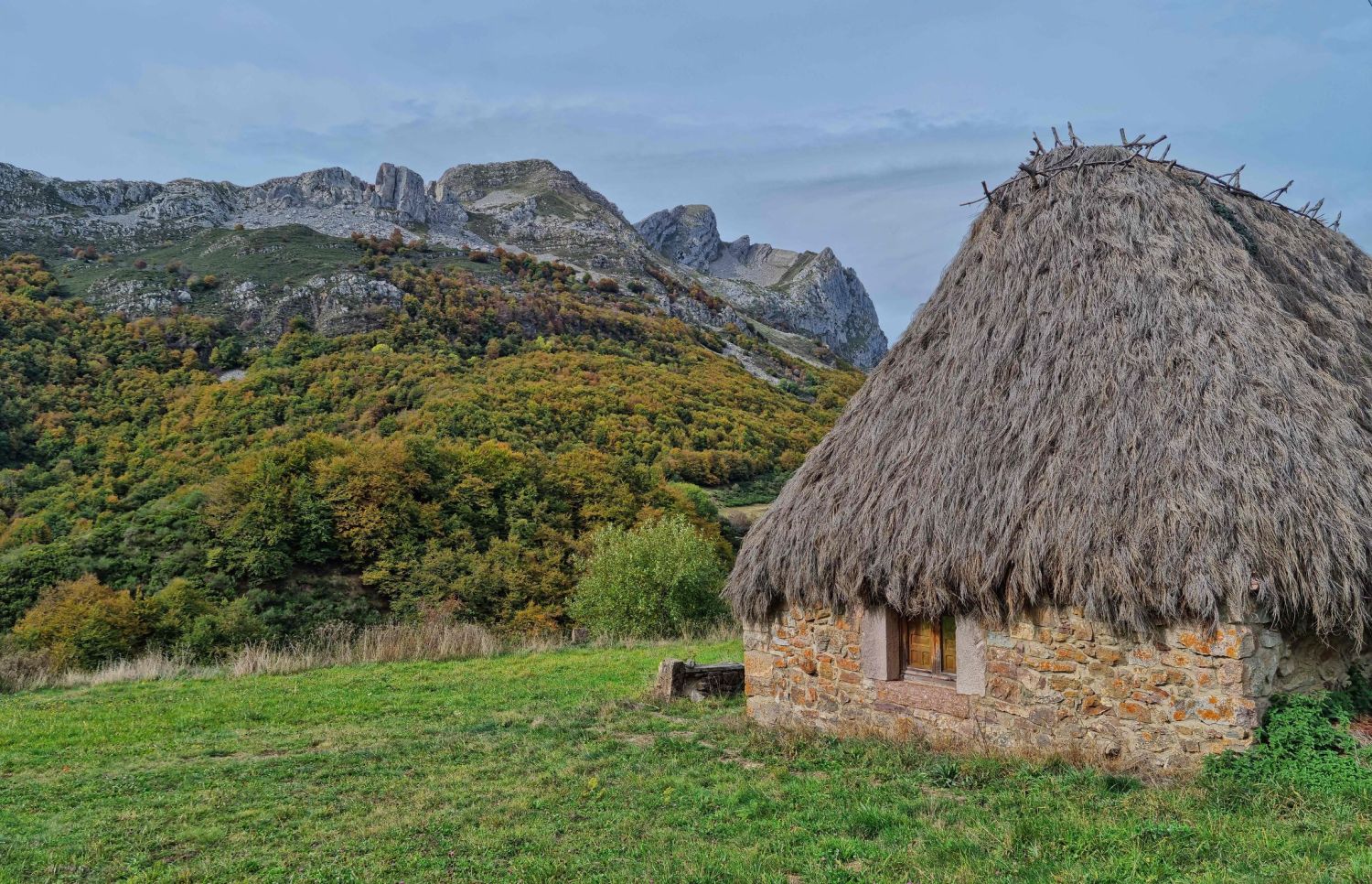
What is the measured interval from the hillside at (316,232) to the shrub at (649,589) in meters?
30.5

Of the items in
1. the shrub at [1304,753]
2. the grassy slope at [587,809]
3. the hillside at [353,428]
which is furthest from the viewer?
the hillside at [353,428]

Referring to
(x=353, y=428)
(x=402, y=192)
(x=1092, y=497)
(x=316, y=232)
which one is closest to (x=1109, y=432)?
(x=1092, y=497)

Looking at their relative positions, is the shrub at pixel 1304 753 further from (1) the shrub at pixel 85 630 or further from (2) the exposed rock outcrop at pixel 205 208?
(2) the exposed rock outcrop at pixel 205 208

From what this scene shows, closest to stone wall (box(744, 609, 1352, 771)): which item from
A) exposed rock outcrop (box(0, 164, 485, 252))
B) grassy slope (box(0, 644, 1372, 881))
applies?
grassy slope (box(0, 644, 1372, 881))

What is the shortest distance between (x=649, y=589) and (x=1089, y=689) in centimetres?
1529

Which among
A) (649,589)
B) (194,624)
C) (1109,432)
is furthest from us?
(649,589)

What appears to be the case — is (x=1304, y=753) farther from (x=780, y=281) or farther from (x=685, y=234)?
(x=685, y=234)

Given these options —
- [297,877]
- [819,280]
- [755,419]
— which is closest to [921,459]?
[297,877]

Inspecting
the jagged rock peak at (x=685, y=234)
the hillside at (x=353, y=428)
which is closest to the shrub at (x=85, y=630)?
the hillside at (x=353, y=428)

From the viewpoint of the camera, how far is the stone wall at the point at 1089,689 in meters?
6.29

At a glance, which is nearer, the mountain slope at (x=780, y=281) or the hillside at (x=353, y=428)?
the hillside at (x=353, y=428)

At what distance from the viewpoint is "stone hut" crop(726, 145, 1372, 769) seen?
6.33 metres

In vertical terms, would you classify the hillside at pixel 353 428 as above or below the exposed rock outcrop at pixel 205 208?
below

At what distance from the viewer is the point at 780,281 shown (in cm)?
10806
